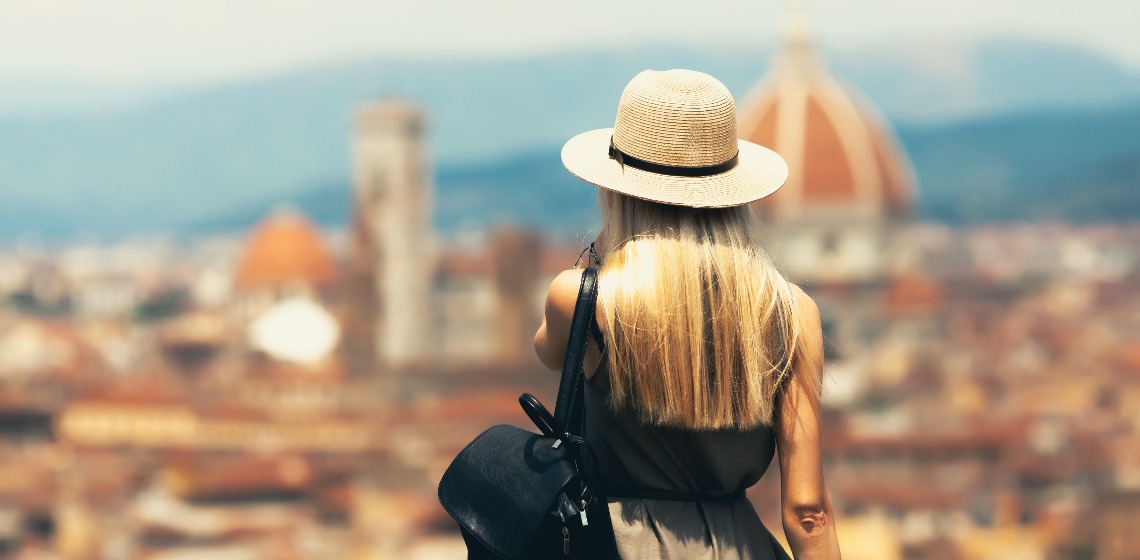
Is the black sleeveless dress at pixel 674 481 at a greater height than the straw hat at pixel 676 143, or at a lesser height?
lesser

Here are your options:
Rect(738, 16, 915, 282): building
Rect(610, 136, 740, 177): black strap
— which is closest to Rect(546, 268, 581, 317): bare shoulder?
Rect(610, 136, 740, 177): black strap

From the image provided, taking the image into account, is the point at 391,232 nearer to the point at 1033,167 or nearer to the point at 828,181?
the point at 828,181

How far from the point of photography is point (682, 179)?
1639 millimetres

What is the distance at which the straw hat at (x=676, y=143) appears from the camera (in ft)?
A: 5.38

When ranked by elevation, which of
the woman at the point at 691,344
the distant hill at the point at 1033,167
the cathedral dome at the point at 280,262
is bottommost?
the distant hill at the point at 1033,167

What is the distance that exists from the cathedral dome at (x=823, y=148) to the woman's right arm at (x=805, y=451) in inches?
1437

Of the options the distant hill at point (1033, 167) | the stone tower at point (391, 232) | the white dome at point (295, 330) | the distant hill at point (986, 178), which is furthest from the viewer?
the distant hill at point (986, 178)

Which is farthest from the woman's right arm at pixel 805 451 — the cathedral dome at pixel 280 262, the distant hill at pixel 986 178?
the distant hill at pixel 986 178

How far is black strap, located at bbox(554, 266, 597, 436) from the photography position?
1.56 m

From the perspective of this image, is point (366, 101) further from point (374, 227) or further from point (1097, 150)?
point (1097, 150)

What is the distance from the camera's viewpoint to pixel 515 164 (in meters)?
115

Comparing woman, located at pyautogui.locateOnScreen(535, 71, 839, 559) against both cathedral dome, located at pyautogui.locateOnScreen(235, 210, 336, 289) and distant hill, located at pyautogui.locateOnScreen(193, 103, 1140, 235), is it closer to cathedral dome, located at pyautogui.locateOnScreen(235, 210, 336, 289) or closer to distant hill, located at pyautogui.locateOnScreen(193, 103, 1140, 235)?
cathedral dome, located at pyautogui.locateOnScreen(235, 210, 336, 289)

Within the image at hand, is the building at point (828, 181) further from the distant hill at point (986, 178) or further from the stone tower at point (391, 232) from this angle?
the distant hill at point (986, 178)

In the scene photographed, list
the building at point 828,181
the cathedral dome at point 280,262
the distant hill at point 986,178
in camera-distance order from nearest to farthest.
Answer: the building at point 828,181, the cathedral dome at point 280,262, the distant hill at point 986,178
